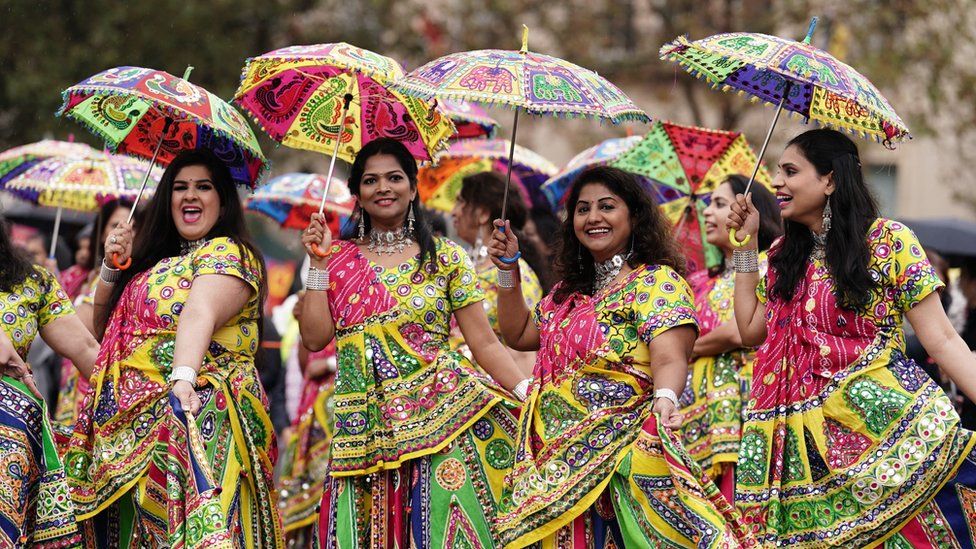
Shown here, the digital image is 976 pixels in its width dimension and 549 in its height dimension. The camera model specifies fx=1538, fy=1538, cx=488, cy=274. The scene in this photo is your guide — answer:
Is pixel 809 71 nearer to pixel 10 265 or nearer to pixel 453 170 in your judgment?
pixel 10 265

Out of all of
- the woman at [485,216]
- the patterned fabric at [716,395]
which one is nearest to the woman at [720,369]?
the patterned fabric at [716,395]

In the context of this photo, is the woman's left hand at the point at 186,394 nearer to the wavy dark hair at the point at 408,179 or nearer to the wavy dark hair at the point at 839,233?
the wavy dark hair at the point at 408,179

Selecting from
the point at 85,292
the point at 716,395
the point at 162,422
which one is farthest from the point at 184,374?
A: the point at 85,292

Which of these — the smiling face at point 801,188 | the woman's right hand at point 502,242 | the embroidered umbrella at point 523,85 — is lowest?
the woman's right hand at point 502,242

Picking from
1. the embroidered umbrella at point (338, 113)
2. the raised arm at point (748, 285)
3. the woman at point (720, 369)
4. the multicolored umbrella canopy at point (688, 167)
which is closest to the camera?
the raised arm at point (748, 285)

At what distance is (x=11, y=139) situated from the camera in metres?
16.3

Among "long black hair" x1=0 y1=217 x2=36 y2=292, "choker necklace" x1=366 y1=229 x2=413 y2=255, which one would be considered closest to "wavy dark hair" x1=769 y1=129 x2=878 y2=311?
"choker necklace" x1=366 y1=229 x2=413 y2=255

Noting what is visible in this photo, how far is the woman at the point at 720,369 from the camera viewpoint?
7.57m

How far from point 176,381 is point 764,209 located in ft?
10.4

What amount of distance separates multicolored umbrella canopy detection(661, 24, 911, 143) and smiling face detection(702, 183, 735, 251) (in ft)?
5.73

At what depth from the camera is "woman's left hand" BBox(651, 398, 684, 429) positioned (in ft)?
19.0

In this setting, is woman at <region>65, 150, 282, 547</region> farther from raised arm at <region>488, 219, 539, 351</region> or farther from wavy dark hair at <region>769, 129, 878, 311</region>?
wavy dark hair at <region>769, 129, 878, 311</region>

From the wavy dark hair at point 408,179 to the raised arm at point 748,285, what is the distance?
1366mm

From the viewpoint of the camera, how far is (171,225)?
680cm
